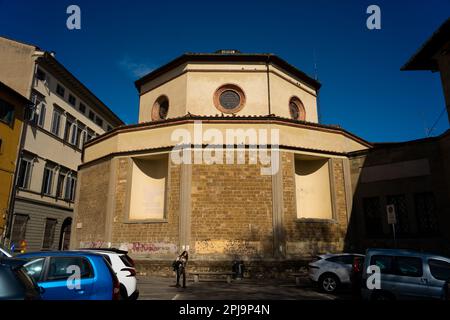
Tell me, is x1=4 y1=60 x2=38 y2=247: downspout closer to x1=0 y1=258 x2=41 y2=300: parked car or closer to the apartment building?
the apartment building

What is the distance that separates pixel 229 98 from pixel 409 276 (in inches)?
571

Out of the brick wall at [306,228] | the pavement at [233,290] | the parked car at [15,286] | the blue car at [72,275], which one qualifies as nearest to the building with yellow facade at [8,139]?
the pavement at [233,290]

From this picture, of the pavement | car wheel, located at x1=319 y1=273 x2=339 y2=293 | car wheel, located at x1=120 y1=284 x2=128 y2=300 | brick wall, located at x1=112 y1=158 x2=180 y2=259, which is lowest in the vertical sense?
the pavement

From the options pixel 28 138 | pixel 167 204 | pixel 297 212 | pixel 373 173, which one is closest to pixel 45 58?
pixel 28 138

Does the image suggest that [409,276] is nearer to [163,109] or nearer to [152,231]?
[152,231]

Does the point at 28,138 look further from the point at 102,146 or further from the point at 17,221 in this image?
the point at 102,146

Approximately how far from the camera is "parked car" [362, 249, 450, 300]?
7422 mm

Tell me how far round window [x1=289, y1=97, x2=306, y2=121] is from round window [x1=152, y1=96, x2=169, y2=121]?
7.98m

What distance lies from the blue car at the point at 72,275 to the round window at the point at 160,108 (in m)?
15.8

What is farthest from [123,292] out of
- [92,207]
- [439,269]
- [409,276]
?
[92,207]

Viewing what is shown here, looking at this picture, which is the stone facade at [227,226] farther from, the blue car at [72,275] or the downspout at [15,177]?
the blue car at [72,275]

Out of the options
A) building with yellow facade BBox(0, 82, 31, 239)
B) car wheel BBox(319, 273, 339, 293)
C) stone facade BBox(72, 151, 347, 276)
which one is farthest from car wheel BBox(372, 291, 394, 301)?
building with yellow facade BBox(0, 82, 31, 239)

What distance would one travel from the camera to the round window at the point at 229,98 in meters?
19.8

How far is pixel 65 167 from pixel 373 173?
22807mm
